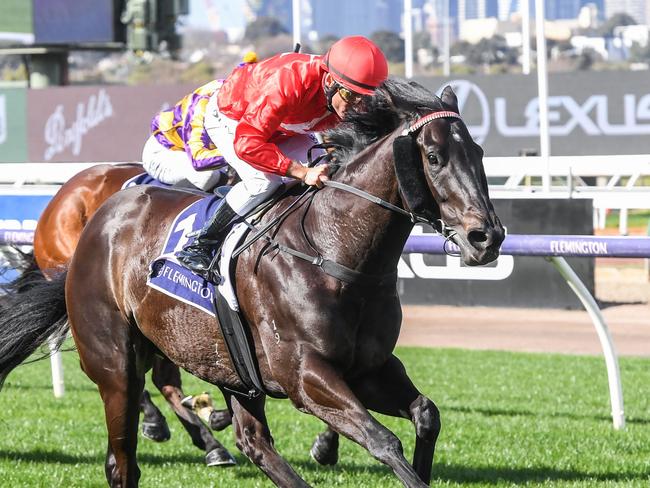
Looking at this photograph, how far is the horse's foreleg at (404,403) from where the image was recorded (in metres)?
3.95

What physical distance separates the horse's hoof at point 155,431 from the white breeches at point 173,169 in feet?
4.25

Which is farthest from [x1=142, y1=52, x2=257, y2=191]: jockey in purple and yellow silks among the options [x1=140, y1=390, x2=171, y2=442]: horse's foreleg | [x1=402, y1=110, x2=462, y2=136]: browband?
[x1=402, y1=110, x2=462, y2=136]: browband

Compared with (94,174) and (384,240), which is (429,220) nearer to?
(384,240)

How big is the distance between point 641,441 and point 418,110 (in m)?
2.90

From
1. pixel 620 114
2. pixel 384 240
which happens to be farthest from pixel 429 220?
pixel 620 114

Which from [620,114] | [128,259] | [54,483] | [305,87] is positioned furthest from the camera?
[620,114]

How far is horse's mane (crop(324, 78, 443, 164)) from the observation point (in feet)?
12.7

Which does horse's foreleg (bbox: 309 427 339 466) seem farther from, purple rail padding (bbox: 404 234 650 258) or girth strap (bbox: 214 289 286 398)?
purple rail padding (bbox: 404 234 650 258)

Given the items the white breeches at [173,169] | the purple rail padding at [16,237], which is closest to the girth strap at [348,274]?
the white breeches at [173,169]

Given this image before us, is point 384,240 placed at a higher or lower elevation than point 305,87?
lower

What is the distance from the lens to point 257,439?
14.9ft

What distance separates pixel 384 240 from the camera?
395 centimetres

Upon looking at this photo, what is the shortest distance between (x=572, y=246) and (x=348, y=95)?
216 cm

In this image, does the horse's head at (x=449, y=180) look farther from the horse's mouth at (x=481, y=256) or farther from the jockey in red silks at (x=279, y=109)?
the jockey in red silks at (x=279, y=109)
